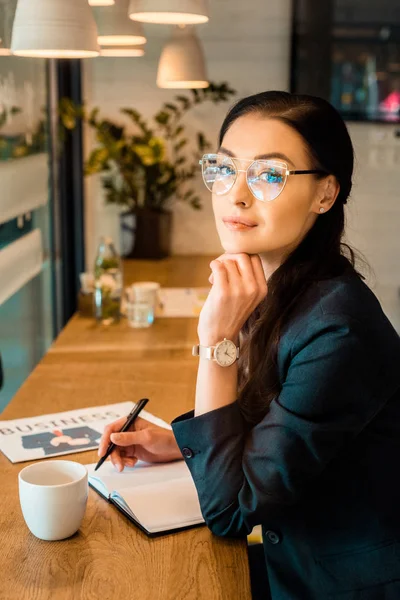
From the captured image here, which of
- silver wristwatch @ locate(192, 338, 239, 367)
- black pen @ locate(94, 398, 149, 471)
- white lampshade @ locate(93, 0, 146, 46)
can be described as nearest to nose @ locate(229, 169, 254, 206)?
silver wristwatch @ locate(192, 338, 239, 367)

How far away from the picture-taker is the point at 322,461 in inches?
46.4

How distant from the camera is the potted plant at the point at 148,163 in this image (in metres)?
3.67

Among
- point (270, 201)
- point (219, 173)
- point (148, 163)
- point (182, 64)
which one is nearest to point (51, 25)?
point (219, 173)

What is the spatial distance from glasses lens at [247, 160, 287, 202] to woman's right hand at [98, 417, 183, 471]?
0.49 meters

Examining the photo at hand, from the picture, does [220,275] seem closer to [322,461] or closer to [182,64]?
[322,461]

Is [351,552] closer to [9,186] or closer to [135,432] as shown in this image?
[135,432]

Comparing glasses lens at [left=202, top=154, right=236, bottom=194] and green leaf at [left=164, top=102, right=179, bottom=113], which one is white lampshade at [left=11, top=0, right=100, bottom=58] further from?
green leaf at [left=164, top=102, right=179, bottom=113]

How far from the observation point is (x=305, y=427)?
1.17 m

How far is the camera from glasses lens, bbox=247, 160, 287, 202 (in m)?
1.30

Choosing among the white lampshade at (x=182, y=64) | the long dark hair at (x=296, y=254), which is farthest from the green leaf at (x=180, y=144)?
the long dark hair at (x=296, y=254)

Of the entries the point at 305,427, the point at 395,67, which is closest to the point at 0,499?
the point at 305,427

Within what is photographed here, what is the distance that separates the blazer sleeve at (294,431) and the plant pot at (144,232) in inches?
99.4

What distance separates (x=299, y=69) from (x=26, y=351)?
1795mm

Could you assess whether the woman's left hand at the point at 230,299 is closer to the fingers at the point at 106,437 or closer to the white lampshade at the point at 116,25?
the fingers at the point at 106,437
